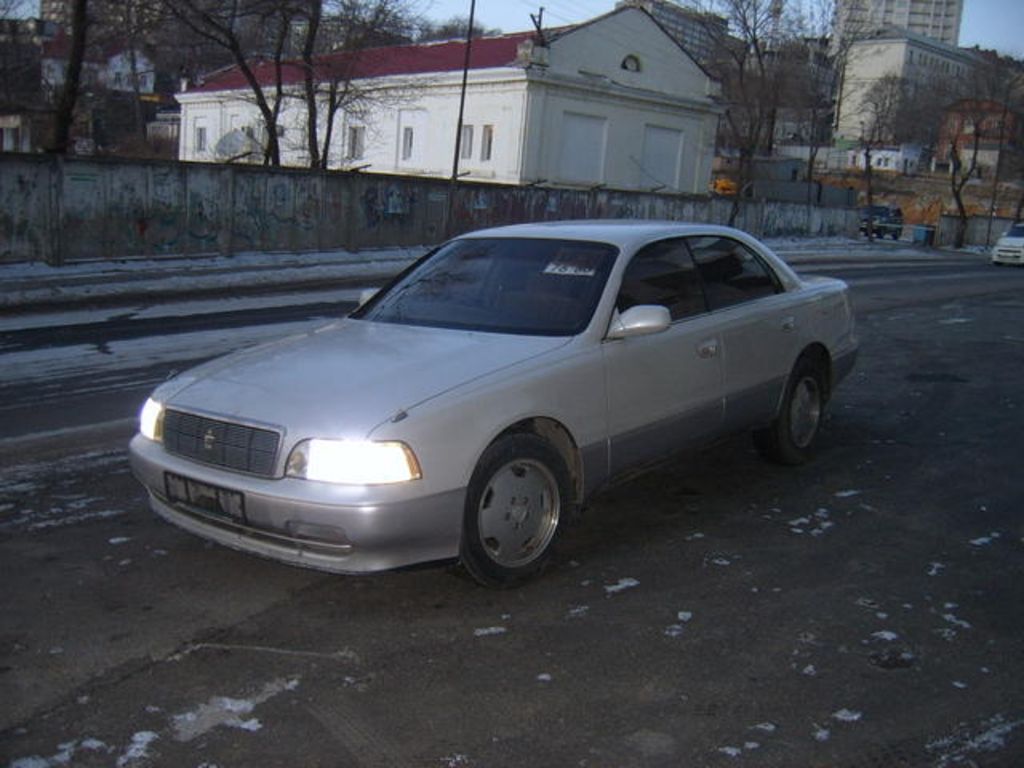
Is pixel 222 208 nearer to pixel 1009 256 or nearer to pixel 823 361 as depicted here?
pixel 823 361

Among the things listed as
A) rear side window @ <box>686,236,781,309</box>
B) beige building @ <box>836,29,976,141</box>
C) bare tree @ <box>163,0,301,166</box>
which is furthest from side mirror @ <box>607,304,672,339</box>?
beige building @ <box>836,29,976,141</box>

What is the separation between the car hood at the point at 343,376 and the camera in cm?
390

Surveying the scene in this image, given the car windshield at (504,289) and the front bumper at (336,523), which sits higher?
the car windshield at (504,289)

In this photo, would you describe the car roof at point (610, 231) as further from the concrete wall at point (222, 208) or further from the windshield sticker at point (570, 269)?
the concrete wall at point (222, 208)

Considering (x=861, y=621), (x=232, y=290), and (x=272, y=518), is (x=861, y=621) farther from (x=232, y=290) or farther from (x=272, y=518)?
(x=232, y=290)

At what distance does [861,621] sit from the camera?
407cm

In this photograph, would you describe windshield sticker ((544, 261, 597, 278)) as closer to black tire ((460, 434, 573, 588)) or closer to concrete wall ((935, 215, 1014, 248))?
black tire ((460, 434, 573, 588))

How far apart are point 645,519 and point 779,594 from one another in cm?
108

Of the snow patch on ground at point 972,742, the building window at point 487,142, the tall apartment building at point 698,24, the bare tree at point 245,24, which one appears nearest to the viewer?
the snow patch on ground at point 972,742

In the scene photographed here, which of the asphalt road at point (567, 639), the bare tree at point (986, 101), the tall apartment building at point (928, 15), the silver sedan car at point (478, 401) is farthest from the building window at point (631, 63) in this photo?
the tall apartment building at point (928, 15)

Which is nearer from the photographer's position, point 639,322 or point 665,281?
point 639,322

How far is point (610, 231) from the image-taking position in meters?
5.39

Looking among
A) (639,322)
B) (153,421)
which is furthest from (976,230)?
(153,421)

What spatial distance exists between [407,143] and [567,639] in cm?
4061
